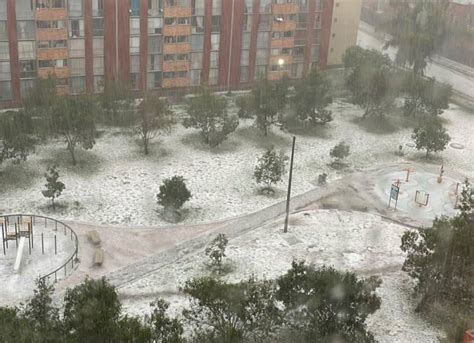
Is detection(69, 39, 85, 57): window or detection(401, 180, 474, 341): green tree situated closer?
detection(401, 180, 474, 341): green tree

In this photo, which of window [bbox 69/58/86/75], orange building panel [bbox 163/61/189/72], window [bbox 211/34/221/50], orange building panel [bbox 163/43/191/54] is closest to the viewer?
window [bbox 69/58/86/75]

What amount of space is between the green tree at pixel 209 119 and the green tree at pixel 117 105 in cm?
421

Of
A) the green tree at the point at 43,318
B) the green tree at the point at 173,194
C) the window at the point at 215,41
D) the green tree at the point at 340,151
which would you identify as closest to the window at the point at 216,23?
the window at the point at 215,41

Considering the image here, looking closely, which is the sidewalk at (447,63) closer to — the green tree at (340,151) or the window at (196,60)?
the window at (196,60)

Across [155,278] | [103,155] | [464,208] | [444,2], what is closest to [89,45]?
[103,155]

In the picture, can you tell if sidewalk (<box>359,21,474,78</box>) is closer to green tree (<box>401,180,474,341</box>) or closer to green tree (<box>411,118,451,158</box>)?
green tree (<box>411,118,451,158</box>)

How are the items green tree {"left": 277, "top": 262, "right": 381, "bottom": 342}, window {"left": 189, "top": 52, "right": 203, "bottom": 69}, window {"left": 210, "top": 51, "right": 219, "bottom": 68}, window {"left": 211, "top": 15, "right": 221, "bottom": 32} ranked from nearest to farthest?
green tree {"left": 277, "top": 262, "right": 381, "bottom": 342}, window {"left": 211, "top": 15, "right": 221, "bottom": 32}, window {"left": 189, "top": 52, "right": 203, "bottom": 69}, window {"left": 210, "top": 51, "right": 219, "bottom": 68}

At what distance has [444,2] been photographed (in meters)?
67.6

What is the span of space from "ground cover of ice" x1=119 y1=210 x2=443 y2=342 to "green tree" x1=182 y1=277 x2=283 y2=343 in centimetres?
360

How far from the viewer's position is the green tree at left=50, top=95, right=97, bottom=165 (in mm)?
35844

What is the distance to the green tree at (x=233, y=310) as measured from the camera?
20.9 meters

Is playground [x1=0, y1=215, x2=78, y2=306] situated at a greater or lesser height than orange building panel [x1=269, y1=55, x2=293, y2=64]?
lesser

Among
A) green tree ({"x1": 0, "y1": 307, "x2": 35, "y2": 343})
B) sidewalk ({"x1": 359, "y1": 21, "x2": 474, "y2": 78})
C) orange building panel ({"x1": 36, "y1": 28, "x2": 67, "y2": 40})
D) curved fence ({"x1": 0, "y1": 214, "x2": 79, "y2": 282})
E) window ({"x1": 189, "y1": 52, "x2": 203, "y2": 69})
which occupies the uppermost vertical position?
orange building panel ({"x1": 36, "y1": 28, "x2": 67, "y2": 40})

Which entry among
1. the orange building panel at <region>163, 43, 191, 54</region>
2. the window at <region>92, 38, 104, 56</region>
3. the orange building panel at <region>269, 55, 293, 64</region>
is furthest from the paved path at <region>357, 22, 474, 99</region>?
the window at <region>92, 38, 104, 56</region>
